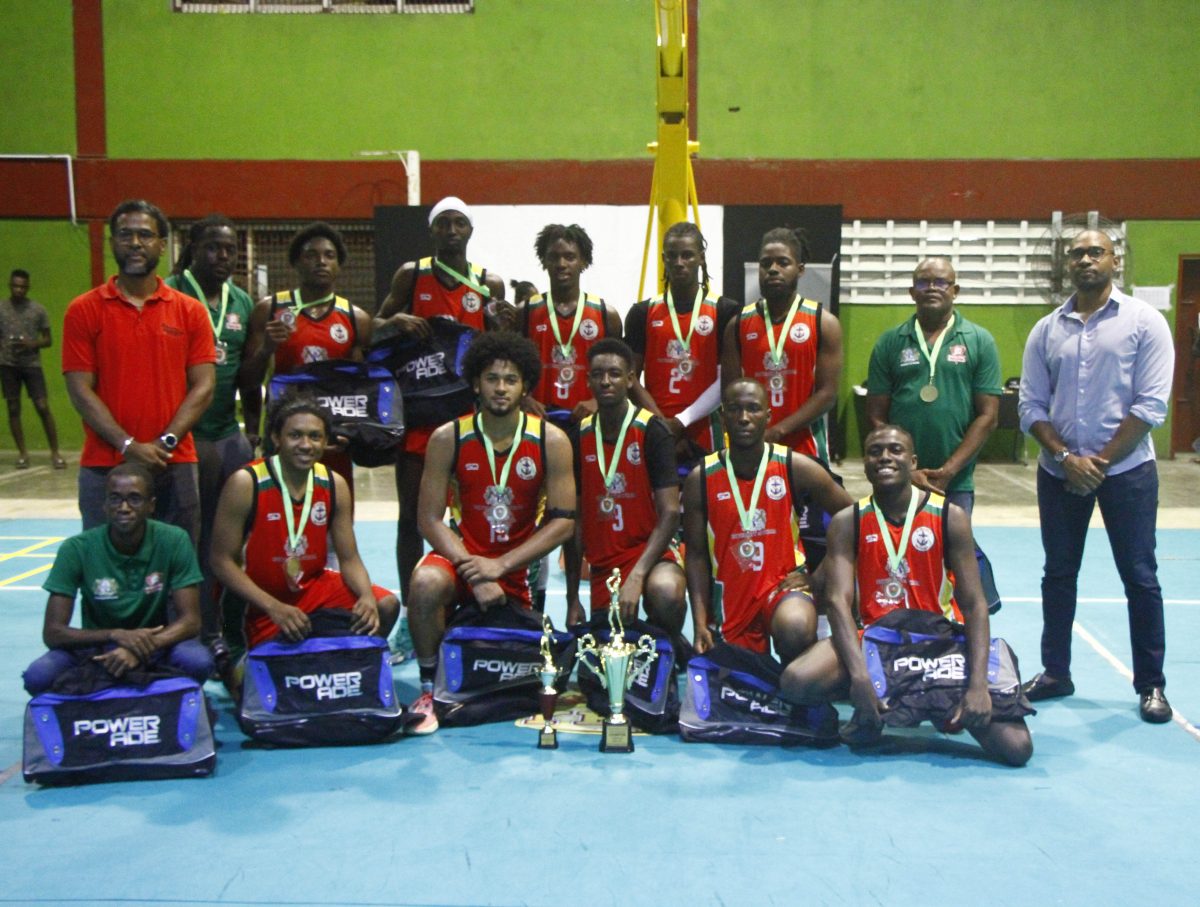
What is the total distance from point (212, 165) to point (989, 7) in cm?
958

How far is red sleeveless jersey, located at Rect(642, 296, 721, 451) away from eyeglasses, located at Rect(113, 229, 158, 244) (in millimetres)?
2299

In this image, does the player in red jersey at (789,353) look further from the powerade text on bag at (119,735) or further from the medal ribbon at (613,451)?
the powerade text on bag at (119,735)

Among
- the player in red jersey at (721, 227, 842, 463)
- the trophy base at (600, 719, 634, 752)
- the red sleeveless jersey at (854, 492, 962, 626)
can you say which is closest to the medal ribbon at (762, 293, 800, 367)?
the player in red jersey at (721, 227, 842, 463)

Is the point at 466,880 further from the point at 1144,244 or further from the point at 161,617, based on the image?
the point at 1144,244

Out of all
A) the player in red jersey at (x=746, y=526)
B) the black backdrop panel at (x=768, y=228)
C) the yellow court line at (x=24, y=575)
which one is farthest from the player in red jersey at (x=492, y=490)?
the black backdrop panel at (x=768, y=228)

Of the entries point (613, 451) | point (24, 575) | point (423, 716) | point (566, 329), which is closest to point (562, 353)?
point (566, 329)

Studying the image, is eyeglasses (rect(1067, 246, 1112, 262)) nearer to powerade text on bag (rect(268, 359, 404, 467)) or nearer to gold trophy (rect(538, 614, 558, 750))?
gold trophy (rect(538, 614, 558, 750))

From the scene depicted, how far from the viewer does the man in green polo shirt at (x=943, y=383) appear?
202 inches

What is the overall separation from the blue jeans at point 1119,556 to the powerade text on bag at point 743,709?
1.32 meters

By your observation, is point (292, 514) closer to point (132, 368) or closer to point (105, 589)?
point (105, 589)

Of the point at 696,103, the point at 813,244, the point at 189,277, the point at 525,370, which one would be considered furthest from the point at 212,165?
the point at 525,370

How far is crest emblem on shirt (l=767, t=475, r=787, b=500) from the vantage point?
4816mm

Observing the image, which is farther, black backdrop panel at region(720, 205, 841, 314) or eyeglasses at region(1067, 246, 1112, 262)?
black backdrop panel at region(720, 205, 841, 314)

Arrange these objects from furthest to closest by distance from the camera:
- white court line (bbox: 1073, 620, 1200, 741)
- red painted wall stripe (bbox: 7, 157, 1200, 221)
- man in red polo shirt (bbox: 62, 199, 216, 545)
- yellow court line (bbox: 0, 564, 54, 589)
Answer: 1. red painted wall stripe (bbox: 7, 157, 1200, 221)
2. yellow court line (bbox: 0, 564, 54, 589)
3. white court line (bbox: 1073, 620, 1200, 741)
4. man in red polo shirt (bbox: 62, 199, 216, 545)
